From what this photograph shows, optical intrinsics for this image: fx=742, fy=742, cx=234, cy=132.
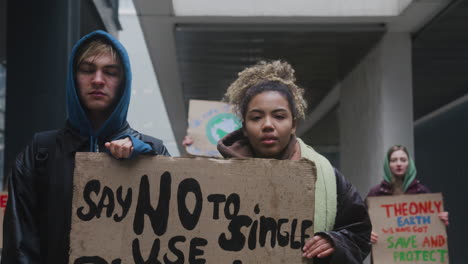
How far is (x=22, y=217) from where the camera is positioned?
234 centimetres

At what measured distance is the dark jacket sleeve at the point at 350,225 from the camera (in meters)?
2.36

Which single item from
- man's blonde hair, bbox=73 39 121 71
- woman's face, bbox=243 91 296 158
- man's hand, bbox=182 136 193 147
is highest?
man's hand, bbox=182 136 193 147

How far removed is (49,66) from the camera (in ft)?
18.3

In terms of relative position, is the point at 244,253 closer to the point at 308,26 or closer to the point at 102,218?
the point at 102,218

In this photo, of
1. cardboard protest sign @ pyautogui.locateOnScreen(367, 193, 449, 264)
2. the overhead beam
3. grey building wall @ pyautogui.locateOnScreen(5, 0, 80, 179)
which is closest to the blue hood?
grey building wall @ pyautogui.locateOnScreen(5, 0, 80, 179)

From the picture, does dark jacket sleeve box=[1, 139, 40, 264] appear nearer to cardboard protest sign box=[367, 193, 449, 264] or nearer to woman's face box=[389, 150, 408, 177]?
cardboard protest sign box=[367, 193, 449, 264]

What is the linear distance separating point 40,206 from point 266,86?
871 mm

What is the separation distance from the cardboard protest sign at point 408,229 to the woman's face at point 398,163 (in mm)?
327

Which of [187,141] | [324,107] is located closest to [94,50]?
[187,141]

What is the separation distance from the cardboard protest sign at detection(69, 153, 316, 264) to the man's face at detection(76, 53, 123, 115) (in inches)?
9.6

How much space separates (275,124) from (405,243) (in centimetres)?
358

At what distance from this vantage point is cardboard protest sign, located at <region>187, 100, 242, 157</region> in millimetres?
7086

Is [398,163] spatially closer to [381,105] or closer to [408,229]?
[408,229]

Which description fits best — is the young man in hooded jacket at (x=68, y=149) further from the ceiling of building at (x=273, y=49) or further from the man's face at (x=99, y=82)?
the ceiling of building at (x=273, y=49)
